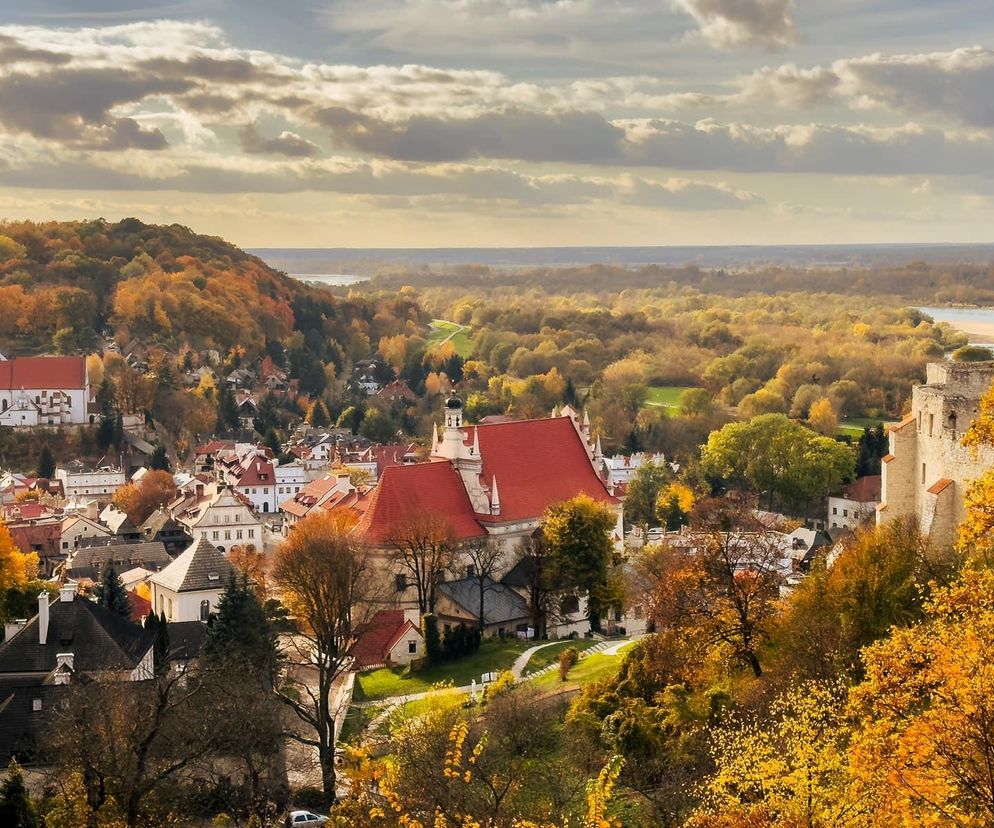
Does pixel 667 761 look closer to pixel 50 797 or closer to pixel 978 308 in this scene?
pixel 50 797

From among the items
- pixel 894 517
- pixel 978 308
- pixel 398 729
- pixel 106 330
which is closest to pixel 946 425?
pixel 894 517

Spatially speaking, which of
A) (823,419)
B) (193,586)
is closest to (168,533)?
(193,586)

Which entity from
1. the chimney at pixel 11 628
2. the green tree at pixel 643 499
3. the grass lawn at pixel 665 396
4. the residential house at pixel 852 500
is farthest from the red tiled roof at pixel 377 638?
the grass lawn at pixel 665 396

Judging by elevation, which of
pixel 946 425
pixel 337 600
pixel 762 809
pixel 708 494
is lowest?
pixel 708 494

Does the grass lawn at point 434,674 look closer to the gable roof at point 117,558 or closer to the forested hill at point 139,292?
the gable roof at point 117,558

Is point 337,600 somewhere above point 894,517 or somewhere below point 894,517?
below

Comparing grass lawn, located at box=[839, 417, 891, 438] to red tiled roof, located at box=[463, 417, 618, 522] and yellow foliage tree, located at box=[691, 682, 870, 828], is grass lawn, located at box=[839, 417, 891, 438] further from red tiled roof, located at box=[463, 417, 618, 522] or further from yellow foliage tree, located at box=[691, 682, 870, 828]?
yellow foliage tree, located at box=[691, 682, 870, 828]
